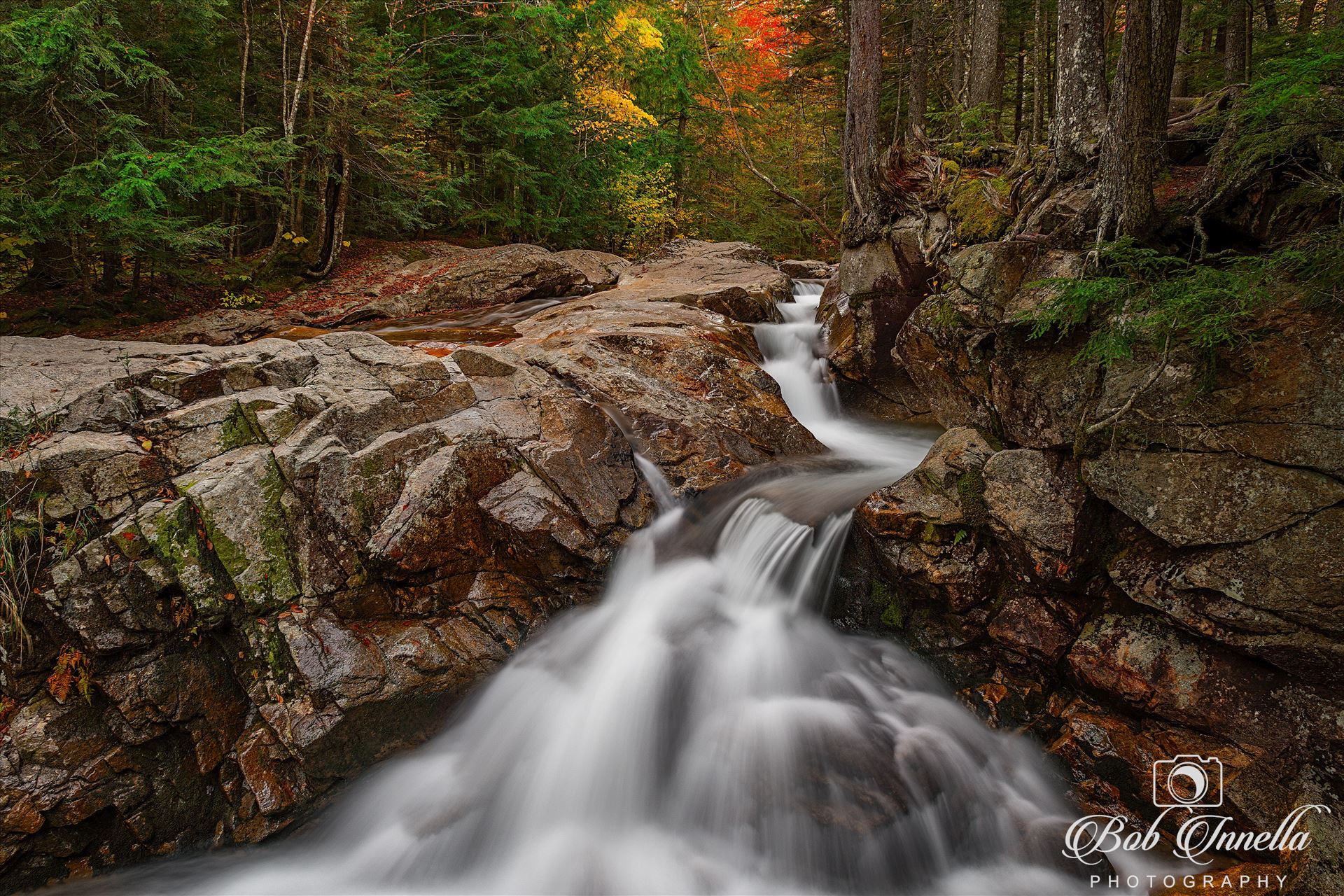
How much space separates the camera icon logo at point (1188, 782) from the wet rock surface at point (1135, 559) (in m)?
0.04

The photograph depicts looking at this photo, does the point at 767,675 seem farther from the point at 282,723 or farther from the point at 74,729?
the point at 74,729

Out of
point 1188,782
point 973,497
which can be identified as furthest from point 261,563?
point 1188,782

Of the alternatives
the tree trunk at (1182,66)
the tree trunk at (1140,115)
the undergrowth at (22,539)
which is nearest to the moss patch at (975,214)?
the tree trunk at (1140,115)

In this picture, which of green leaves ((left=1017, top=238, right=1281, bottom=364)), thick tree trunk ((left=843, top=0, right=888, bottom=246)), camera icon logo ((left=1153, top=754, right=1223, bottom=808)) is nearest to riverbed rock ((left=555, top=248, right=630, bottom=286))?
thick tree trunk ((left=843, top=0, right=888, bottom=246))

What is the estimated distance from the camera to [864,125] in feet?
31.2

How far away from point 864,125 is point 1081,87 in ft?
15.2

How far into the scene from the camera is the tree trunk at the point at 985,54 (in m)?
9.36

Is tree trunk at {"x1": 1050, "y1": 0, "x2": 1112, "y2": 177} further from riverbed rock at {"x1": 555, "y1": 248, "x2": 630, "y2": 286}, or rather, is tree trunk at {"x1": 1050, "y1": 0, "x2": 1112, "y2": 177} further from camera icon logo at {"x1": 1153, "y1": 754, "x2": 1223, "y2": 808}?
riverbed rock at {"x1": 555, "y1": 248, "x2": 630, "y2": 286}

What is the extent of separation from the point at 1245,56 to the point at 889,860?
470 inches

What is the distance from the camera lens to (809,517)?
19.1 feet

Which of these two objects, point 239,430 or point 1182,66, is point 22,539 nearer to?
point 239,430

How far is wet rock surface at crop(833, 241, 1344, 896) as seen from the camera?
131 inches

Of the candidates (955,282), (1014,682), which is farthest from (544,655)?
(955,282)

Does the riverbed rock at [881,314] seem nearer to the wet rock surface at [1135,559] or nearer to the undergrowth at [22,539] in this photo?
the wet rock surface at [1135,559]
